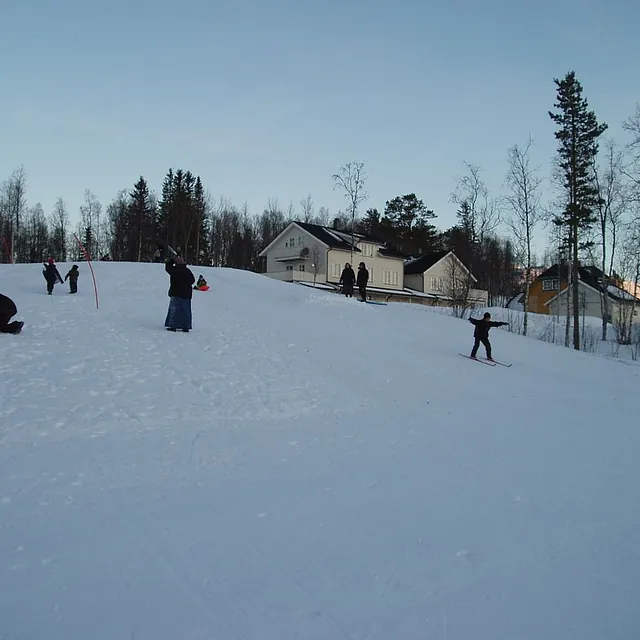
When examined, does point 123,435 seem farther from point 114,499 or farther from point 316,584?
point 316,584

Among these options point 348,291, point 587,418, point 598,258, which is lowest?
point 587,418

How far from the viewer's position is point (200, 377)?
9914 mm

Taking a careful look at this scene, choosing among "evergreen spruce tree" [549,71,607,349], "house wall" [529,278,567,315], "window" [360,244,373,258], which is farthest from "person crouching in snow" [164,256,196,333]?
"house wall" [529,278,567,315]

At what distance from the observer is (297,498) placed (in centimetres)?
534

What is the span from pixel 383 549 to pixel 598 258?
37.2 meters

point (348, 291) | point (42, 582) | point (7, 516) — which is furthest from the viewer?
point (348, 291)

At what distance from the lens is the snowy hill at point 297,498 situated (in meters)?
3.43

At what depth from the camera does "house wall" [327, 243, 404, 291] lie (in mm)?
46281

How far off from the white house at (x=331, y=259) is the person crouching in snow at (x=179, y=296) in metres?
29.7

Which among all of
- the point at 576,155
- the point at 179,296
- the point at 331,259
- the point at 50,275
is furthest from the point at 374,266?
the point at 179,296

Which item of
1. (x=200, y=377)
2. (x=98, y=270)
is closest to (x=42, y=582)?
(x=200, y=377)

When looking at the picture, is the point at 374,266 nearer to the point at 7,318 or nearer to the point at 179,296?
the point at 179,296

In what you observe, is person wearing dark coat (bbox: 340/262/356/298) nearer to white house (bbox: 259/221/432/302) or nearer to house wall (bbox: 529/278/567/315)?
white house (bbox: 259/221/432/302)

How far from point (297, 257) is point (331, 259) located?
370cm
